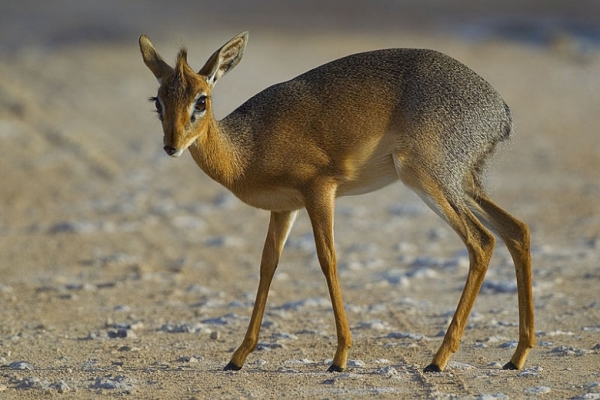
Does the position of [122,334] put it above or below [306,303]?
below

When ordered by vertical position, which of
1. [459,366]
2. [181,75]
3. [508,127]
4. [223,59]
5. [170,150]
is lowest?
[459,366]

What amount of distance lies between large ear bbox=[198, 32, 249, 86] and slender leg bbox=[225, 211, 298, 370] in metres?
1.32

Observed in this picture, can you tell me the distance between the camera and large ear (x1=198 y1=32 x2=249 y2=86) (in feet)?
29.9

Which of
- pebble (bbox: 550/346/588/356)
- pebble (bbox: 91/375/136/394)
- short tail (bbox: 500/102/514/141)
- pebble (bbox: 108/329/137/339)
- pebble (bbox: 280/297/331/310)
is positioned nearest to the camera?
pebble (bbox: 91/375/136/394)

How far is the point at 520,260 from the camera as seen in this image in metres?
9.38

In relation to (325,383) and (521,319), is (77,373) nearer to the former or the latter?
(325,383)

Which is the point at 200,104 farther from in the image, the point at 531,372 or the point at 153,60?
the point at 531,372

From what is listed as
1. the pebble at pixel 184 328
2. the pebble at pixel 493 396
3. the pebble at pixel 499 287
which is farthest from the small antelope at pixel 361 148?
the pebble at pixel 499 287

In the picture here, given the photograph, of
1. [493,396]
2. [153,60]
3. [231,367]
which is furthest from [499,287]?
[153,60]

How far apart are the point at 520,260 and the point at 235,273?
4826 millimetres

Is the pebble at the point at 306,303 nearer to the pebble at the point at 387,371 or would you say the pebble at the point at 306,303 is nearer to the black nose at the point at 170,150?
the pebble at the point at 387,371

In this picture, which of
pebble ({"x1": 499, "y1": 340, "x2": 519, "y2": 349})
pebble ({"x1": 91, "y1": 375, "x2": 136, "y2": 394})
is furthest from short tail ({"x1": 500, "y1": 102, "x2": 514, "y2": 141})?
pebble ({"x1": 91, "y1": 375, "x2": 136, "y2": 394})

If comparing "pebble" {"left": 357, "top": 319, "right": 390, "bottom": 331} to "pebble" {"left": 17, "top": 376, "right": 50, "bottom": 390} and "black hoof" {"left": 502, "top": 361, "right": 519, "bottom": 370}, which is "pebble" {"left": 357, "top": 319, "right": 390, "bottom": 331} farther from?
"pebble" {"left": 17, "top": 376, "right": 50, "bottom": 390}

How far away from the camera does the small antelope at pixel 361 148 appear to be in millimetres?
9156
